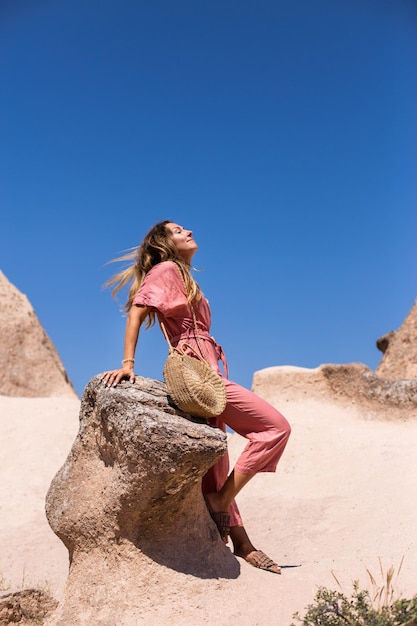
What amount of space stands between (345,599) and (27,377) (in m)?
10.9

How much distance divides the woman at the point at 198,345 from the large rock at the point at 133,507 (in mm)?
197

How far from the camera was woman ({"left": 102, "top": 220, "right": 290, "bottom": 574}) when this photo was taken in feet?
11.8

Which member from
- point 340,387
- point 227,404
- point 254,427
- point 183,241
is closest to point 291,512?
point 340,387

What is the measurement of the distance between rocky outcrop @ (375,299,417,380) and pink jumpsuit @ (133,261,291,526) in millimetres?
8489

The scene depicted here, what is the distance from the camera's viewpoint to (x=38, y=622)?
→ 3.57 m

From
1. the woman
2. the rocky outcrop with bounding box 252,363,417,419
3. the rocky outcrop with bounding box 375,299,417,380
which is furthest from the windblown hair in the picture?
the rocky outcrop with bounding box 375,299,417,380

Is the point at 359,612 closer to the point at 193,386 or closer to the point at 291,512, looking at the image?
the point at 193,386

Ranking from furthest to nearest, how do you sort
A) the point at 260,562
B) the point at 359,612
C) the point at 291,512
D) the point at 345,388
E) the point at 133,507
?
1. the point at 345,388
2. the point at 291,512
3. the point at 260,562
4. the point at 133,507
5. the point at 359,612

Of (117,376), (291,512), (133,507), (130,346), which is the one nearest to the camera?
(133,507)

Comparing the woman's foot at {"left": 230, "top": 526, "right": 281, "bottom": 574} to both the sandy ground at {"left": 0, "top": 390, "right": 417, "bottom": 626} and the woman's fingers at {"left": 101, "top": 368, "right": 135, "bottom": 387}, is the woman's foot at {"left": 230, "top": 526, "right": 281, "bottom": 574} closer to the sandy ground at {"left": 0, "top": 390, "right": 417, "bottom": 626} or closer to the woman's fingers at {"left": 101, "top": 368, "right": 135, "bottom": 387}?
the sandy ground at {"left": 0, "top": 390, "right": 417, "bottom": 626}

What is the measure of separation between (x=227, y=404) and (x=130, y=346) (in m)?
0.62

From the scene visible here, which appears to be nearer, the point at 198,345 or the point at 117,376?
the point at 117,376

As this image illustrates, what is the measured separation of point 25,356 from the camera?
13344 millimetres

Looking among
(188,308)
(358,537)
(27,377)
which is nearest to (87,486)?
(188,308)
